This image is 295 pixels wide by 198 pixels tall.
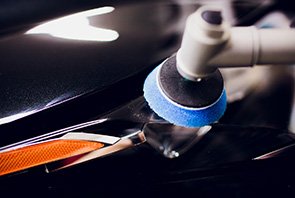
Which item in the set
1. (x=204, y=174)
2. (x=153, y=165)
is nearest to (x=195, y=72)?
(x=153, y=165)

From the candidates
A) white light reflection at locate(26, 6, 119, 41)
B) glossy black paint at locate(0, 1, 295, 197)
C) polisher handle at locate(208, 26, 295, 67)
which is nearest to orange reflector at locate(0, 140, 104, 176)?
glossy black paint at locate(0, 1, 295, 197)

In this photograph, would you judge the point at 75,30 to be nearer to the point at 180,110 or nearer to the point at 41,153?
the point at 41,153

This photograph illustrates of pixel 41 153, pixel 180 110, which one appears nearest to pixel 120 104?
pixel 41 153

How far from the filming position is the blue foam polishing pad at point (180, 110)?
1.63 feet

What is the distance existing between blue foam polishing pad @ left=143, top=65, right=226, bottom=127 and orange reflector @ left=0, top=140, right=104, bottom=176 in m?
0.31

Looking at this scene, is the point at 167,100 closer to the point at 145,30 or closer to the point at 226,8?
the point at 145,30

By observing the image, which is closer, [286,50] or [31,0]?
[286,50]

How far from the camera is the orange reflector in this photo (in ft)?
2.57

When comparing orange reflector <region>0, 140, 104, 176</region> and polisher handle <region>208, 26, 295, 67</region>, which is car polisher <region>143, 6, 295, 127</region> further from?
Answer: orange reflector <region>0, 140, 104, 176</region>

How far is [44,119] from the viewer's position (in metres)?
0.79

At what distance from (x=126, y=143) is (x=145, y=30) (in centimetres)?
27

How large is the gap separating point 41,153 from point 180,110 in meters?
→ 0.39

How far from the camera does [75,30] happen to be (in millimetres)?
922

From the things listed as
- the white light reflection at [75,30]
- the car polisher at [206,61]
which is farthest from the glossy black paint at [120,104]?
the car polisher at [206,61]
